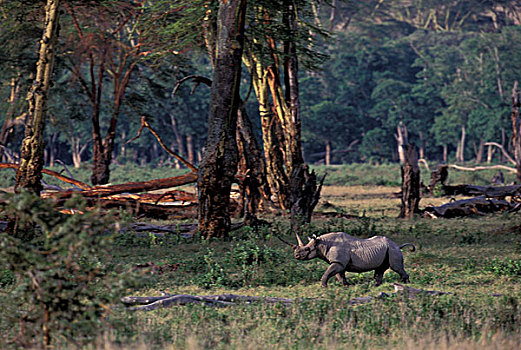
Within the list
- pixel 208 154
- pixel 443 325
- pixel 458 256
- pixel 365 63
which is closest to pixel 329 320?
pixel 443 325

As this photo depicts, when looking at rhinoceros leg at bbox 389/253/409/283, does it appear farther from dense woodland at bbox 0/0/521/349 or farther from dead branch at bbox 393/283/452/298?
dead branch at bbox 393/283/452/298

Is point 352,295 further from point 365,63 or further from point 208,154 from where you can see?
point 365,63

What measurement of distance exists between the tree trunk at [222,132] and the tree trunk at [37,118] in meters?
3.41

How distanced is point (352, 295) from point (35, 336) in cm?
440

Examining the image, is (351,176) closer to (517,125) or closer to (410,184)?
(517,125)

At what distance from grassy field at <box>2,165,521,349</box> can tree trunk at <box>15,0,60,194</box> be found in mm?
2291

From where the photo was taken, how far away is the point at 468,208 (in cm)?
2139

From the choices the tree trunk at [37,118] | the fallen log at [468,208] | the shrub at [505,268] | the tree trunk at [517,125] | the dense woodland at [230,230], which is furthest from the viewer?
the tree trunk at [517,125]

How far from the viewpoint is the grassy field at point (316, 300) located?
661cm

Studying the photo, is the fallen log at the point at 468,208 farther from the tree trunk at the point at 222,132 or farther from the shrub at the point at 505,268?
the shrub at the point at 505,268

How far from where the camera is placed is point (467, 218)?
20500mm

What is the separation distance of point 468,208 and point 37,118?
13.6 metres

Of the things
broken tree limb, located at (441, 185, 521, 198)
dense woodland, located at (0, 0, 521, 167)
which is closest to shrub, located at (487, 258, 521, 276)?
broken tree limb, located at (441, 185, 521, 198)

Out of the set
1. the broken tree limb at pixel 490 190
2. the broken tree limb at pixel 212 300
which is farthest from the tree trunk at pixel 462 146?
the broken tree limb at pixel 212 300
